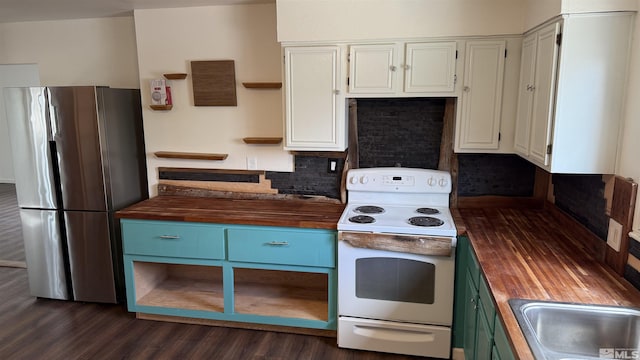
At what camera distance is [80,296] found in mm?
3338

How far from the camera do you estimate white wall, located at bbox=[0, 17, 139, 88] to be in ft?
11.5

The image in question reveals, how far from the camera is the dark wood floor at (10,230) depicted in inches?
172

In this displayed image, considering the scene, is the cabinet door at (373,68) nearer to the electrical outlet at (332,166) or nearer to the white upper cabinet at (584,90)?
the electrical outlet at (332,166)

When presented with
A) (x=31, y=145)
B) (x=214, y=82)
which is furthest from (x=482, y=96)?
(x=31, y=145)

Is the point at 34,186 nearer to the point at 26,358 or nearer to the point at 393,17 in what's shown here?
the point at 26,358

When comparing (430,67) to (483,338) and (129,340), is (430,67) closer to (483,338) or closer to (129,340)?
(483,338)

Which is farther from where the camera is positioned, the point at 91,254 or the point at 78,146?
the point at 91,254

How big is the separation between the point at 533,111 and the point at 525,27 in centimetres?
55

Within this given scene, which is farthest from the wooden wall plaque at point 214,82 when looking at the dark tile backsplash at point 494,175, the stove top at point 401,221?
the dark tile backsplash at point 494,175

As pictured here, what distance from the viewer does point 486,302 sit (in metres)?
1.85

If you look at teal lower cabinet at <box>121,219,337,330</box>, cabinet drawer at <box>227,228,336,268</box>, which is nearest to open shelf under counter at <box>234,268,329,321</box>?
teal lower cabinet at <box>121,219,337,330</box>

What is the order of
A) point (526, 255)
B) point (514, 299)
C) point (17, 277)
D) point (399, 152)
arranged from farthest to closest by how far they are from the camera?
point (17, 277) → point (399, 152) → point (526, 255) → point (514, 299)

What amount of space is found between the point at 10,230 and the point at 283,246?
423cm

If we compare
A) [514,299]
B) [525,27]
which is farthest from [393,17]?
[514,299]
